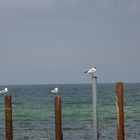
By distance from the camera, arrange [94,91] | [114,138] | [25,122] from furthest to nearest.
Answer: [25,122] → [114,138] → [94,91]

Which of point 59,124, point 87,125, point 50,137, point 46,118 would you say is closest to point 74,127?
point 87,125

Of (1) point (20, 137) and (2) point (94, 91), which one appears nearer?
(2) point (94, 91)

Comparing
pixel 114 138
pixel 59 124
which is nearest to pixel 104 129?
pixel 114 138

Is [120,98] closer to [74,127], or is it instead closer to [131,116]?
[74,127]

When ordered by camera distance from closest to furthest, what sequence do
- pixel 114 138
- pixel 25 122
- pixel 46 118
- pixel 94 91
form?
pixel 94 91
pixel 114 138
pixel 25 122
pixel 46 118

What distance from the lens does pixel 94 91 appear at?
72.8ft

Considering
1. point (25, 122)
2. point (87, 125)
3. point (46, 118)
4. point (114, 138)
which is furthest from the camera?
point (46, 118)

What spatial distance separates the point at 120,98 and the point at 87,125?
22.3 m

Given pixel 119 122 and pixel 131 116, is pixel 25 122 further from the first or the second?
pixel 119 122

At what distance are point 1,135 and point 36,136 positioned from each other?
227 centimetres

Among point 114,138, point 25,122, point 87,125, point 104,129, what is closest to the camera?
point 114,138

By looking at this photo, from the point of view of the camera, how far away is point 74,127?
43281mm

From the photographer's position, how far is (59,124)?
24.4 metres

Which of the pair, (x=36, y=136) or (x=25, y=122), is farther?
(x=25, y=122)
